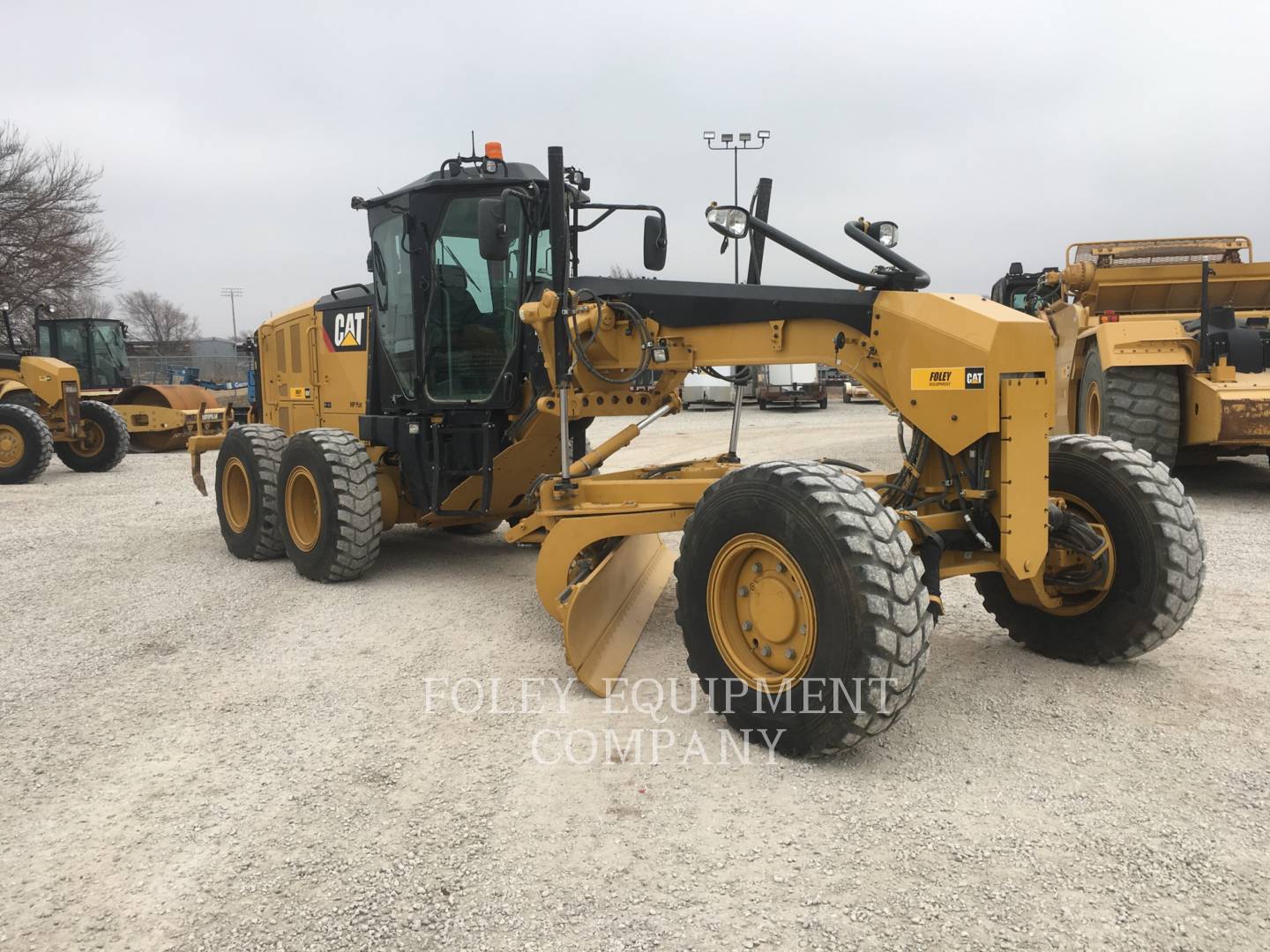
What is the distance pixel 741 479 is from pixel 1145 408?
669cm

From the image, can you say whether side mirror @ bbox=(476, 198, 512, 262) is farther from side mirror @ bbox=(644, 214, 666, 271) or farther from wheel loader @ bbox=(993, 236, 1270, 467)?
wheel loader @ bbox=(993, 236, 1270, 467)

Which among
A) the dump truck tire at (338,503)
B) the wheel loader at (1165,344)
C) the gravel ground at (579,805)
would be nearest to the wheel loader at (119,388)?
the dump truck tire at (338,503)

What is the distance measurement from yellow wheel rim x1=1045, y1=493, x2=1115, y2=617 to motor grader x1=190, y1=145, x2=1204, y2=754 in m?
0.01

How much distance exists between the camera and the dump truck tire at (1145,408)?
8.45m

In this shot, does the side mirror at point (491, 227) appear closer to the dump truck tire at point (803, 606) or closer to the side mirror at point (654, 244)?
the side mirror at point (654, 244)

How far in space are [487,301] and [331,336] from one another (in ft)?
6.72

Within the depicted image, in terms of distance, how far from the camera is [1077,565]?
3.99m

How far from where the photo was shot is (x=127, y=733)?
3.67m

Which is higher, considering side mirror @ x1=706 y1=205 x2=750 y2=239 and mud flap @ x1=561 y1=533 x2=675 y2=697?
side mirror @ x1=706 y1=205 x2=750 y2=239

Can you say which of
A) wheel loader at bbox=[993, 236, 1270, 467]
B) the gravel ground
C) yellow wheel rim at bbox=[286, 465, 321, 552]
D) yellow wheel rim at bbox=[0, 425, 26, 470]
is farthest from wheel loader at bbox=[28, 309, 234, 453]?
wheel loader at bbox=[993, 236, 1270, 467]

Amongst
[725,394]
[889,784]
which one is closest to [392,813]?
[889,784]

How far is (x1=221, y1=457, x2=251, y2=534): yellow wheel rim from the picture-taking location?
24.0 ft

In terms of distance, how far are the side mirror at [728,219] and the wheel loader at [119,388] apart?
15.5m

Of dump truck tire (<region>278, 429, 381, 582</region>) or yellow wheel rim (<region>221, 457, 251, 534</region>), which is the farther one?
yellow wheel rim (<region>221, 457, 251, 534</region>)
